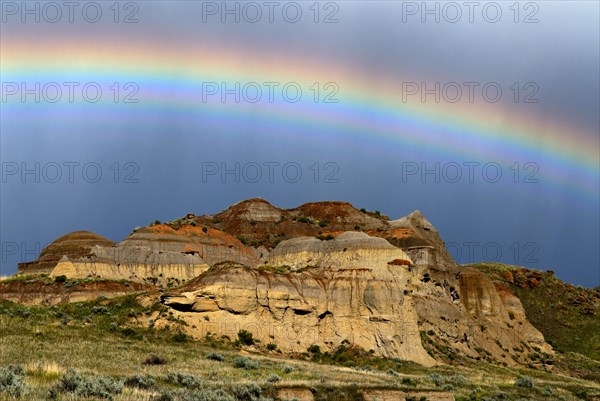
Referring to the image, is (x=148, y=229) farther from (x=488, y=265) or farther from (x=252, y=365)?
(x=488, y=265)

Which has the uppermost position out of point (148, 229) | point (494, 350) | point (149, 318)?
point (148, 229)

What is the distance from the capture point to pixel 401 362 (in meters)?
63.3

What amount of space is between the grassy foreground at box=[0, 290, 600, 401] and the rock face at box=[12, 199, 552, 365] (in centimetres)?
257

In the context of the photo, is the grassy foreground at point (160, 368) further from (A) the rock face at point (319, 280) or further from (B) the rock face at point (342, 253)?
(B) the rock face at point (342, 253)

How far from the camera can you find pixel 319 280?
66.4 m

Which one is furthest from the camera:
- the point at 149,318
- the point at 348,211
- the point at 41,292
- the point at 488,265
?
the point at 488,265

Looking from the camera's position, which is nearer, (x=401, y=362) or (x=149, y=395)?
(x=149, y=395)

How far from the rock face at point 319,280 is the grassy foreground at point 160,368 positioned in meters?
2.57

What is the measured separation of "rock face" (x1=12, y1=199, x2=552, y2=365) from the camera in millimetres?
62156

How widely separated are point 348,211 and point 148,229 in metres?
41.1

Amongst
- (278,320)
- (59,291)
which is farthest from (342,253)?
(59,291)

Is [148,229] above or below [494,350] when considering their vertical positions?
above

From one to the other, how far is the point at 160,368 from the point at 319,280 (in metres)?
29.5

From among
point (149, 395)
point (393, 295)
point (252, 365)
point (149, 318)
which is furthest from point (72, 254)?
point (149, 395)
